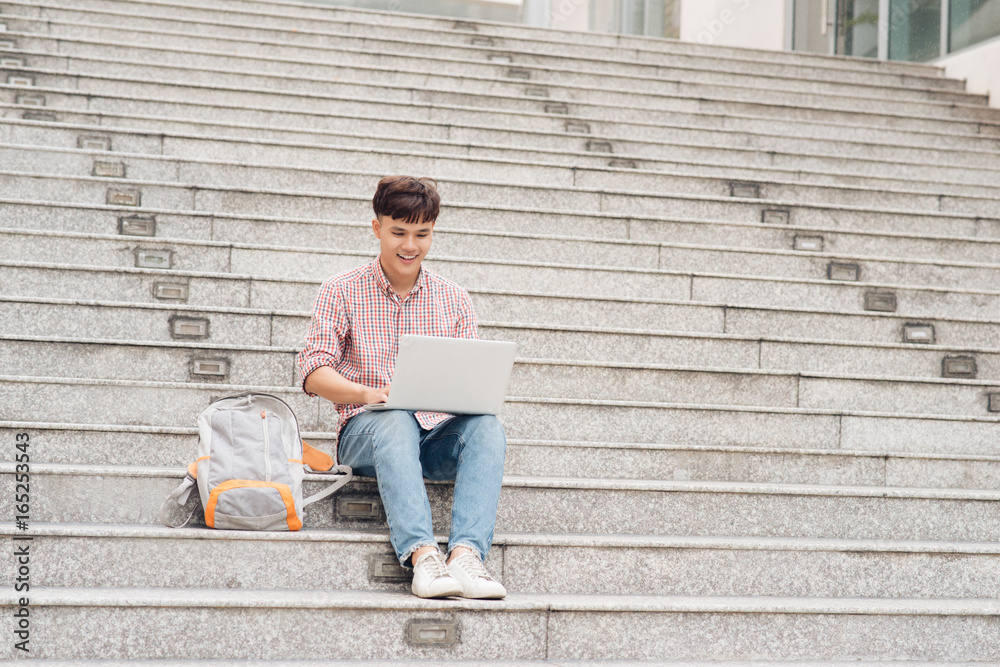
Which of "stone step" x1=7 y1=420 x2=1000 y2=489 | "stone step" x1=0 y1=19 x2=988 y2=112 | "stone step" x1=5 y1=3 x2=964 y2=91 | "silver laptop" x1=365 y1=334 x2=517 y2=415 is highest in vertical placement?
"stone step" x1=5 y1=3 x2=964 y2=91

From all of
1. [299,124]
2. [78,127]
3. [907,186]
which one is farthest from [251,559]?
[907,186]

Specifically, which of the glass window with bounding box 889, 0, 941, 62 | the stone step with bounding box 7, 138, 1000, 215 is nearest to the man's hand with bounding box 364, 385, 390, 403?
the stone step with bounding box 7, 138, 1000, 215

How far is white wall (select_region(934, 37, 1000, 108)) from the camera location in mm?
7473

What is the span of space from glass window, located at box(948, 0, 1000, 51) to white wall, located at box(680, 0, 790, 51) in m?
2.66

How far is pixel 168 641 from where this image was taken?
2.47 m

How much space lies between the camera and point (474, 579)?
255 centimetres

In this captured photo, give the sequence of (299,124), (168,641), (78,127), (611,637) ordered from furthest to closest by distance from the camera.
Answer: (299,124), (78,127), (611,637), (168,641)

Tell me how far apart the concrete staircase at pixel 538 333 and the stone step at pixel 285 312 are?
1cm

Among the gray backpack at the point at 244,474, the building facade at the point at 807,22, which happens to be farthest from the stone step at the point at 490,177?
the building facade at the point at 807,22

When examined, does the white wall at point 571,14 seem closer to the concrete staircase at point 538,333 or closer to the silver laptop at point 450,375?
the concrete staircase at point 538,333

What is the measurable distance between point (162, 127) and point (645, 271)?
283cm

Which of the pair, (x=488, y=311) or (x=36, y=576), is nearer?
(x=36, y=576)

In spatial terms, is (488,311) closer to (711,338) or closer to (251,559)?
(711,338)

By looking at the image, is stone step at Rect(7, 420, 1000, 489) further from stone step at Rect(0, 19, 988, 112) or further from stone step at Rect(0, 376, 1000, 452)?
stone step at Rect(0, 19, 988, 112)
